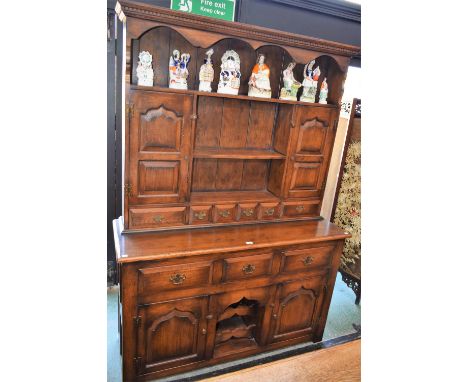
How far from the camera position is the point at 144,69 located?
5.24ft

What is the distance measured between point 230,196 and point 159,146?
24.4 inches

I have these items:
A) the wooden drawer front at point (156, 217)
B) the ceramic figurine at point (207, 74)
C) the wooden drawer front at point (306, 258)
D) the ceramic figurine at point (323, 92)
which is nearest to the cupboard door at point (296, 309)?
the wooden drawer front at point (306, 258)

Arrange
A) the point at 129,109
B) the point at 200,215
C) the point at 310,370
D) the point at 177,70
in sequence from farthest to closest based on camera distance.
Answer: the point at 200,215 < the point at 177,70 < the point at 129,109 < the point at 310,370

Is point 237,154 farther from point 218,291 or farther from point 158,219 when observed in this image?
point 218,291

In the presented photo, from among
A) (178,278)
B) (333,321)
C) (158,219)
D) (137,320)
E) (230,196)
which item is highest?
(230,196)

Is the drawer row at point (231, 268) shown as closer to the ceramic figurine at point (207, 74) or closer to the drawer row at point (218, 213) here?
the drawer row at point (218, 213)

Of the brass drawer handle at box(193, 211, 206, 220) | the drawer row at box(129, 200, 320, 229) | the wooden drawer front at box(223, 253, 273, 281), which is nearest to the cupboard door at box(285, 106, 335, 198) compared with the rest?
the drawer row at box(129, 200, 320, 229)

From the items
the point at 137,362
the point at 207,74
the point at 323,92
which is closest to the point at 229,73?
the point at 207,74

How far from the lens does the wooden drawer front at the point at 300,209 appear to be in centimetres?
216

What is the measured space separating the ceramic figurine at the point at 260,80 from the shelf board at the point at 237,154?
37 centimetres

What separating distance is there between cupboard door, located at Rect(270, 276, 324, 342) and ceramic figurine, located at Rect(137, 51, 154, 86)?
1.50 meters

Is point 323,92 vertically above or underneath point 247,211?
above

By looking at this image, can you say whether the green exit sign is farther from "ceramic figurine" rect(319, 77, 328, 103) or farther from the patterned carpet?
the patterned carpet
